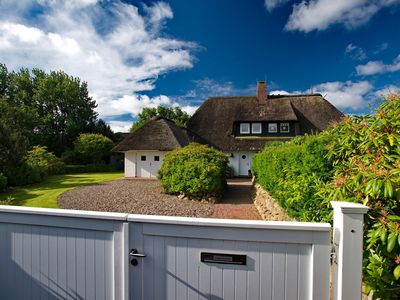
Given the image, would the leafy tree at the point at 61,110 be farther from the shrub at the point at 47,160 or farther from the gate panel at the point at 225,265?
the gate panel at the point at 225,265

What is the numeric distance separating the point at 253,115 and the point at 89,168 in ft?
72.3

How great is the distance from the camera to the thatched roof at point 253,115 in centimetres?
2020

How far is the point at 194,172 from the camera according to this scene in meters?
11.0

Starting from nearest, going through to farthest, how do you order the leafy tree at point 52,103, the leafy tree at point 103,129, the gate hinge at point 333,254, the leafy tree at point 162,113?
the gate hinge at point 333,254
the leafy tree at point 52,103
the leafy tree at point 103,129
the leafy tree at point 162,113

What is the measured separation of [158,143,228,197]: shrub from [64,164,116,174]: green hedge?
19.7 m

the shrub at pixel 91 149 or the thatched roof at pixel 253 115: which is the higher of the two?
the thatched roof at pixel 253 115

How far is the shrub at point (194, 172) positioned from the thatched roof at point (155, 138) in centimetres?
600

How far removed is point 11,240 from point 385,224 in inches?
148

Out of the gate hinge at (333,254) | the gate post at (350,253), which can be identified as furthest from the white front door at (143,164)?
the gate post at (350,253)

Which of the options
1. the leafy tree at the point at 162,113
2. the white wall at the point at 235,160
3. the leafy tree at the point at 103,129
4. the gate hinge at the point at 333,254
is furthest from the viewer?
the leafy tree at the point at 162,113

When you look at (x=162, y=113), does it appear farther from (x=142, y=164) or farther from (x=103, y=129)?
(x=142, y=164)

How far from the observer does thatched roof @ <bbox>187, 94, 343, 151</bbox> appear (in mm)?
20203

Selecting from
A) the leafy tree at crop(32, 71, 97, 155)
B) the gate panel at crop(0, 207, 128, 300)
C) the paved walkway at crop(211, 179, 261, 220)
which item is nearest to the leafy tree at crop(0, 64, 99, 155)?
the leafy tree at crop(32, 71, 97, 155)

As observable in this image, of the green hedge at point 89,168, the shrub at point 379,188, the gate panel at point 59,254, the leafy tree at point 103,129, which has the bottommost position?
the green hedge at point 89,168
